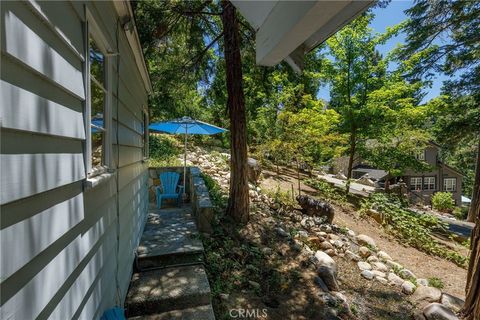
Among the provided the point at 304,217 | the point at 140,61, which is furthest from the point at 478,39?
the point at 140,61

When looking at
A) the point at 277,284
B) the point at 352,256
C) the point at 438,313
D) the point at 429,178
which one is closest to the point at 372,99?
the point at 352,256

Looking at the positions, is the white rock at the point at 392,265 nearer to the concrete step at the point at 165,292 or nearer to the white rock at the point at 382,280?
the white rock at the point at 382,280

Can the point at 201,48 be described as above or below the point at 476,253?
above

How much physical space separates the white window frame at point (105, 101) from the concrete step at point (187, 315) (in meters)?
1.71

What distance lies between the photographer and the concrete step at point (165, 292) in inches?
109

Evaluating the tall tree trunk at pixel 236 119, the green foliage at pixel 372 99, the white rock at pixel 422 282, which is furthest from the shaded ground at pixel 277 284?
the green foliage at pixel 372 99

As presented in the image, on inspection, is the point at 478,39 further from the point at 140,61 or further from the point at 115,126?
the point at 115,126

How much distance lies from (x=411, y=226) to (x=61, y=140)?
356 inches

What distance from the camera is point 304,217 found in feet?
21.9

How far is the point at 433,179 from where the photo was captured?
26.5 m

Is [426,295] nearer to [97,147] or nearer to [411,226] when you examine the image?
[411,226]

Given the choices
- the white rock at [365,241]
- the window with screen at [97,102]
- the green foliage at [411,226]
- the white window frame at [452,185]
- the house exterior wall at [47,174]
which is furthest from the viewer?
the white window frame at [452,185]

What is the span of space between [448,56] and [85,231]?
572 inches

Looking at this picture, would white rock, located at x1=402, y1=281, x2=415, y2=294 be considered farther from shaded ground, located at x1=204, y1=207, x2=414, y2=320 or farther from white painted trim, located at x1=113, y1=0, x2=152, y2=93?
white painted trim, located at x1=113, y1=0, x2=152, y2=93
